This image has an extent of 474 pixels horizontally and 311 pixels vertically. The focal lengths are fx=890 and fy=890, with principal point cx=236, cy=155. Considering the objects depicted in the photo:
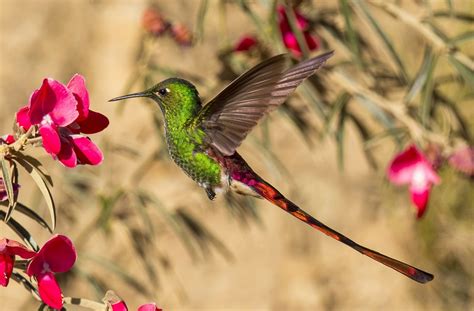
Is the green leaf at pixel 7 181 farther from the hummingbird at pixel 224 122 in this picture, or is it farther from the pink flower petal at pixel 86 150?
the hummingbird at pixel 224 122

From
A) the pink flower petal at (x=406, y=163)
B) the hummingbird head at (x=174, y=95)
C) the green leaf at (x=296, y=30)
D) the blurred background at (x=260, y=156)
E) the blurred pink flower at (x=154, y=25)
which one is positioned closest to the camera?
the hummingbird head at (x=174, y=95)

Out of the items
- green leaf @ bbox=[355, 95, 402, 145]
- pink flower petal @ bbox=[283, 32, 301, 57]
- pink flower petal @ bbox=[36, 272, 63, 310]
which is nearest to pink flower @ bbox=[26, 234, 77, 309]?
pink flower petal @ bbox=[36, 272, 63, 310]

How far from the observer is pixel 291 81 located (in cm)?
103

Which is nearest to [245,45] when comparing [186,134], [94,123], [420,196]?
[420,196]

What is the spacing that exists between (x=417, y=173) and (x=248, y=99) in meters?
0.80

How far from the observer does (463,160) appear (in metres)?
1.85

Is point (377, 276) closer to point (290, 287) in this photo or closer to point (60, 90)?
point (290, 287)

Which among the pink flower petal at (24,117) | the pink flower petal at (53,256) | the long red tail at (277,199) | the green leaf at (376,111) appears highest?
the green leaf at (376,111)

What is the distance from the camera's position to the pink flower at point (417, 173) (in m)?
1.76

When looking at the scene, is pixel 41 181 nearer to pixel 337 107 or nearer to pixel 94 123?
Answer: pixel 94 123

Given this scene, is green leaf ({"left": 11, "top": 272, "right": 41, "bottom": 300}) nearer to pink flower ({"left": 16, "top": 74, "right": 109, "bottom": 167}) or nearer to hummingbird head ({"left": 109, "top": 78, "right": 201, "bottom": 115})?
pink flower ({"left": 16, "top": 74, "right": 109, "bottom": 167})

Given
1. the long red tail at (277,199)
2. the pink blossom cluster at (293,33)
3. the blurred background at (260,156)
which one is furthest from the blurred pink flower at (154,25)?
the long red tail at (277,199)

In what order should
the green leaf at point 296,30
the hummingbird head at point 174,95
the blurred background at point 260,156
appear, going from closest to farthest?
1. the hummingbird head at point 174,95
2. the green leaf at point 296,30
3. the blurred background at point 260,156

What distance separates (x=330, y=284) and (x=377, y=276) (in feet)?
0.81
